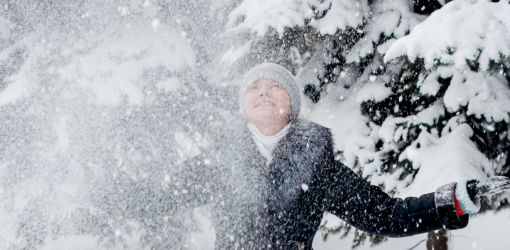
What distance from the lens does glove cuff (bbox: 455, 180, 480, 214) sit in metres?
2.04

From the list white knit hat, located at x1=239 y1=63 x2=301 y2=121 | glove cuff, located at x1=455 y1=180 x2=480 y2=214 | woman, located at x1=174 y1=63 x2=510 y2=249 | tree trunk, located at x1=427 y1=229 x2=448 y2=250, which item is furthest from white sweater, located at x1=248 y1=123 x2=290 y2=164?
tree trunk, located at x1=427 y1=229 x2=448 y2=250

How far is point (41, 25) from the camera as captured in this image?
599 centimetres

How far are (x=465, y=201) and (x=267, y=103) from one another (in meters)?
1.11

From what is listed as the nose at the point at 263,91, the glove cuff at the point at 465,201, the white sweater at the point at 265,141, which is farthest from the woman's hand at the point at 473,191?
the nose at the point at 263,91

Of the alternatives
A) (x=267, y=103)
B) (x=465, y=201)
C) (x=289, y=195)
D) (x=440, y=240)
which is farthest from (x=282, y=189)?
(x=440, y=240)

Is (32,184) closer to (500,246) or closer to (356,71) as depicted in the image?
(356,71)

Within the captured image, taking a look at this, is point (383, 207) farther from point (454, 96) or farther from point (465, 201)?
point (454, 96)

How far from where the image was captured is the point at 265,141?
8.44ft

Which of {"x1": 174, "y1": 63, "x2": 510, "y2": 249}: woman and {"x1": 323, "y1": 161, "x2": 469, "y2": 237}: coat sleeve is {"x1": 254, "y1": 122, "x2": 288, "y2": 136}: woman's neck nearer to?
{"x1": 174, "y1": 63, "x2": 510, "y2": 249}: woman

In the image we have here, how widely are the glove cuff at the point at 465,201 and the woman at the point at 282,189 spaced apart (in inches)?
3.6

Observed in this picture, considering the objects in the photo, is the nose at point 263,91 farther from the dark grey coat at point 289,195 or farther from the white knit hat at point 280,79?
the dark grey coat at point 289,195

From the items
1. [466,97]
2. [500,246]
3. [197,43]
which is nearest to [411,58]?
[466,97]

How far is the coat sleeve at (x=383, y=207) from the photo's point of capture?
2.12 meters

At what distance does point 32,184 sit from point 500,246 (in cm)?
561
